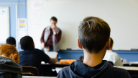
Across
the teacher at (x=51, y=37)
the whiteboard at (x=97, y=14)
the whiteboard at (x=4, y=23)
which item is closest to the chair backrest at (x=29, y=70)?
the teacher at (x=51, y=37)

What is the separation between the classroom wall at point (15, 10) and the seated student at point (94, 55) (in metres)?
4.12

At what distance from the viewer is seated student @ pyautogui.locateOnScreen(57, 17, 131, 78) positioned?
653 mm

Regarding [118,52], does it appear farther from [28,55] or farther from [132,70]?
[28,55]

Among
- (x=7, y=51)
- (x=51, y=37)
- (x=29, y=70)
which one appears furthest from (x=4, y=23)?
(x=7, y=51)

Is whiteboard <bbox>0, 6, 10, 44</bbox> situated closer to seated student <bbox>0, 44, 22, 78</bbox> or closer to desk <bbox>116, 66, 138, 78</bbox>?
seated student <bbox>0, 44, 22, 78</bbox>

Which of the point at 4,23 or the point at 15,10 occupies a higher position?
the point at 15,10

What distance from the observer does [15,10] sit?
4527 mm

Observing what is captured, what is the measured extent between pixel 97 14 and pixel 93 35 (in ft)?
11.8

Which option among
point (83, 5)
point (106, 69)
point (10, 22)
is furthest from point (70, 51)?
point (106, 69)

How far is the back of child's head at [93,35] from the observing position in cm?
68

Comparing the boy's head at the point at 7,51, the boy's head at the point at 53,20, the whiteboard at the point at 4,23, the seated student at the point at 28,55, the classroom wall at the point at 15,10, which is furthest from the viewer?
the whiteboard at the point at 4,23

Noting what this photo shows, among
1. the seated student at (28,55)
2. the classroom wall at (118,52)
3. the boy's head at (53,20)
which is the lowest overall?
the classroom wall at (118,52)

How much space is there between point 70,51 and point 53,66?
1619mm

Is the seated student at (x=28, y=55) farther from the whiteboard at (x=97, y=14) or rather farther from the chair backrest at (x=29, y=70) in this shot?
the whiteboard at (x=97, y=14)
